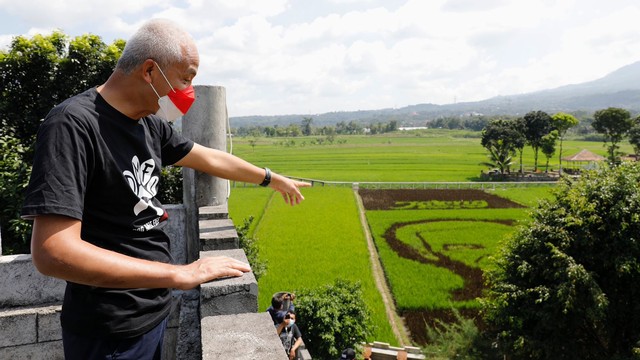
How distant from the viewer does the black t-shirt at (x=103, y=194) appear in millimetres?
1058

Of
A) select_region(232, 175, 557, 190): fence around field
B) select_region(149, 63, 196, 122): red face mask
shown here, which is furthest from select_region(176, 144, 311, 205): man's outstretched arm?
select_region(232, 175, 557, 190): fence around field

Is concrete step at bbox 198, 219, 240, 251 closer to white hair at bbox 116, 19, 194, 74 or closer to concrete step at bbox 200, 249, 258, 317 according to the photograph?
concrete step at bbox 200, 249, 258, 317

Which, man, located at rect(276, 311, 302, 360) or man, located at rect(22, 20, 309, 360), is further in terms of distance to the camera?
man, located at rect(276, 311, 302, 360)

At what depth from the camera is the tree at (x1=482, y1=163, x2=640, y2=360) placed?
730 centimetres

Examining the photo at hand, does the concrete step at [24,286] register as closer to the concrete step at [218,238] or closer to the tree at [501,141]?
the concrete step at [218,238]

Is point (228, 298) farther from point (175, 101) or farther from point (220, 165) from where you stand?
point (175, 101)

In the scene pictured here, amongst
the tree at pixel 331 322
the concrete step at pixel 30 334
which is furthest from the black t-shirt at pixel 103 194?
the tree at pixel 331 322

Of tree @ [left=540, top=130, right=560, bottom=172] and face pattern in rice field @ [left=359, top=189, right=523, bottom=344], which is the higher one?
tree @ [left=540, top=130, right=560, bottom=172]

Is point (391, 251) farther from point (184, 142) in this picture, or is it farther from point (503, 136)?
point (503, 136)

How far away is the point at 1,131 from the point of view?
6.34 m

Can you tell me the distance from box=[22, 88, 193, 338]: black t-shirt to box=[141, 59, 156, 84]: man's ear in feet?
0.44

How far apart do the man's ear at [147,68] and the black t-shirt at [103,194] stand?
133mm

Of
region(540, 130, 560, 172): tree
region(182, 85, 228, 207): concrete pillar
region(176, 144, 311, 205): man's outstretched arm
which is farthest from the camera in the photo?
region(540, 130, 560, 172): tree

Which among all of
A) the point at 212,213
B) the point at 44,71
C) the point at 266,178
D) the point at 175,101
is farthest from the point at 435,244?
the point at 175,101
